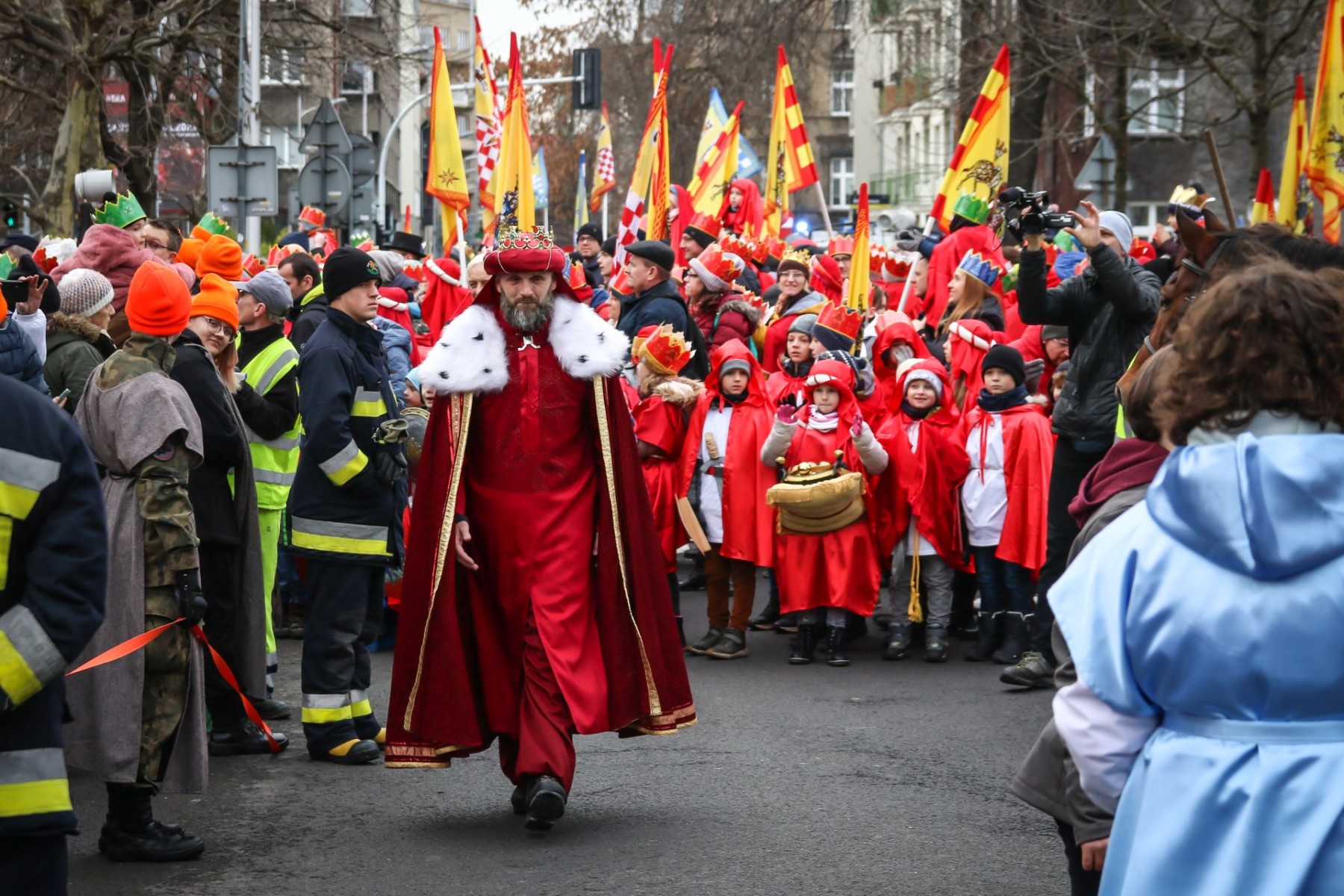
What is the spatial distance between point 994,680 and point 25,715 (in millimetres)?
6667

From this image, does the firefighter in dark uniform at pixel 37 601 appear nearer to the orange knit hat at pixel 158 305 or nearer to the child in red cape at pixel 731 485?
the orange knit hat at pixel 158 305

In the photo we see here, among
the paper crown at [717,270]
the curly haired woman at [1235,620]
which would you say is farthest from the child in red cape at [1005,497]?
the curly haired woman at [1235,620]

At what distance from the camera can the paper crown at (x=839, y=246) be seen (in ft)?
59.4

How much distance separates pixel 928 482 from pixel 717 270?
3.09m

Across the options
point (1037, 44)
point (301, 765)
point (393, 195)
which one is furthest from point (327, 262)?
point (393, 195)

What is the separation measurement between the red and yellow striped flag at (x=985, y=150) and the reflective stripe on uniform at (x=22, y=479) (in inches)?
416

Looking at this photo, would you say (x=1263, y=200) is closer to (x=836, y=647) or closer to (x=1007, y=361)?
(x=1007, y=361)

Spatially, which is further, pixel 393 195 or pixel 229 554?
pixel 393 195

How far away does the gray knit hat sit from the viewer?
8.01 m

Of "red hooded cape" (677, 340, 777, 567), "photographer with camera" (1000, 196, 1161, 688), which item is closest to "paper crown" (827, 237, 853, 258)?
"red hooded cape" (677, 340, 777, 567)

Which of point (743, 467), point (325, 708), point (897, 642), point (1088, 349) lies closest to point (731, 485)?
point (743, 467)

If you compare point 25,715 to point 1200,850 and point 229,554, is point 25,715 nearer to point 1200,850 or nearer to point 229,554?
point 1200,850

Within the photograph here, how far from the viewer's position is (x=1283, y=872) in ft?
10.0

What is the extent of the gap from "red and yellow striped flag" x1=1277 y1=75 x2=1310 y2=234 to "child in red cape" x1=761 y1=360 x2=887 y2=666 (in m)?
4.13
